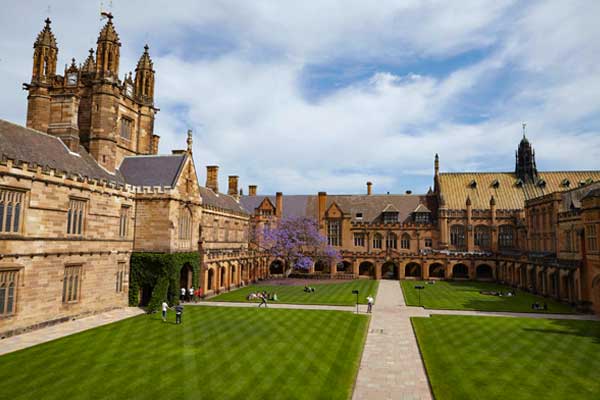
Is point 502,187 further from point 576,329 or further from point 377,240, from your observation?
point 576,329

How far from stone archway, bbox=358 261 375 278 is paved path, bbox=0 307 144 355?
130 feet

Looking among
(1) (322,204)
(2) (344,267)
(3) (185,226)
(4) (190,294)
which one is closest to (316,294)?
(4) (190,294)

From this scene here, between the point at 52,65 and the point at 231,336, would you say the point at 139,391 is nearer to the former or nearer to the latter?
the point at 231,336

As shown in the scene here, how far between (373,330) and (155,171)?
23.1 meters

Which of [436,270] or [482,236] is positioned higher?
[482,236]

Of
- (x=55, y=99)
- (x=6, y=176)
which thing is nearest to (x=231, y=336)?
(x=6, y=176)

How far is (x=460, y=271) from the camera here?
6425 cm

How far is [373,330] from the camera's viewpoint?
26.5m

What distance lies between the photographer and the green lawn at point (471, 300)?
1394 inches

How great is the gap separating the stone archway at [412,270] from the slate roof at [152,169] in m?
42.0

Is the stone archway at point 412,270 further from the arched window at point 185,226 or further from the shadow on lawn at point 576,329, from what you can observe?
the arched window at point 185,226

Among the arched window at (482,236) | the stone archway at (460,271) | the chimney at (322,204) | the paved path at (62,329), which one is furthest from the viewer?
the chimney at (322,204)

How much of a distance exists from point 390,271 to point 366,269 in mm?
4253

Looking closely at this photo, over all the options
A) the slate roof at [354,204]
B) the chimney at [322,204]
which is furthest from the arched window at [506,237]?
the chimney at [322,204]
